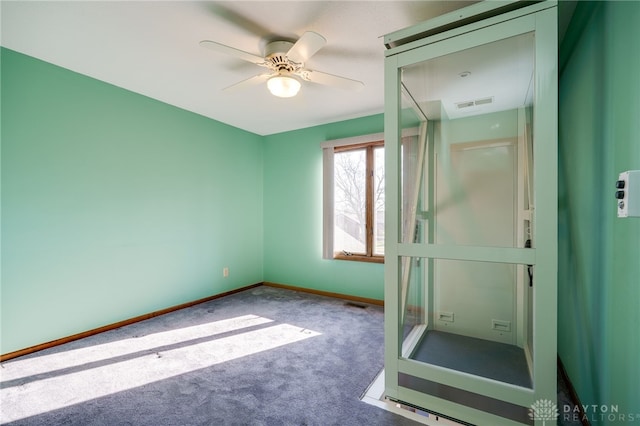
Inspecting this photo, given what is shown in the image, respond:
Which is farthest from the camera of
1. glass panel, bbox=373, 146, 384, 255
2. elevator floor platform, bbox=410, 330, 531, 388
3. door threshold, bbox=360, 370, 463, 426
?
glass panel, bbox=373, 146, 384, 255

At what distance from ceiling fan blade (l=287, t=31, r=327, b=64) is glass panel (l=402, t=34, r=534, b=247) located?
22.1 inches

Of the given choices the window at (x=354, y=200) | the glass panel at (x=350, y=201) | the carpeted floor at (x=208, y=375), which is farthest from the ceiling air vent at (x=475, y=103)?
the carpeted floor at (x=208, y=375)

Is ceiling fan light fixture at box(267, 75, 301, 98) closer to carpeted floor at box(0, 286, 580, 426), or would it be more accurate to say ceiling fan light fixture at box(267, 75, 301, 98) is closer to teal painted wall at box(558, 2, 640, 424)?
teal painted wall at box(558, 2, 640, 424)

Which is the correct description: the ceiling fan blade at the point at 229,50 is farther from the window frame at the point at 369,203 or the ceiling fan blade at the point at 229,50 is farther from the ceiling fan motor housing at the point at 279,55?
the window frame at the point at 369,203

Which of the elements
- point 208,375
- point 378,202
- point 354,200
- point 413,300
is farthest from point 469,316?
point 208,375

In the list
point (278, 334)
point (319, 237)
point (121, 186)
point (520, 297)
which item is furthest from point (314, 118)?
point (520, 297)

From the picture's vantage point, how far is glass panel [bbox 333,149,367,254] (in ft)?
12.6

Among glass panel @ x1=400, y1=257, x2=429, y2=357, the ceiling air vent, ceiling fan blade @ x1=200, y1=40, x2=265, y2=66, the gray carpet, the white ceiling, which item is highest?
the white ceiling

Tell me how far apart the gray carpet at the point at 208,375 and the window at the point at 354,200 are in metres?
1.02

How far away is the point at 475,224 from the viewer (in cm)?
189

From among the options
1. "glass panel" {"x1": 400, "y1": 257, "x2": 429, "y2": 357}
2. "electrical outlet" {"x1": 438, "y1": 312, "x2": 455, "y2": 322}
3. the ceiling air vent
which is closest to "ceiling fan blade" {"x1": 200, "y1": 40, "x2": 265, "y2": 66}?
the ceiling air vent

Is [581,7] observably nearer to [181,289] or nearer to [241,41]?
[241,41]

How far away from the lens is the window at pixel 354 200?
3711 mm

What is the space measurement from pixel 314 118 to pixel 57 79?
2642 mm
